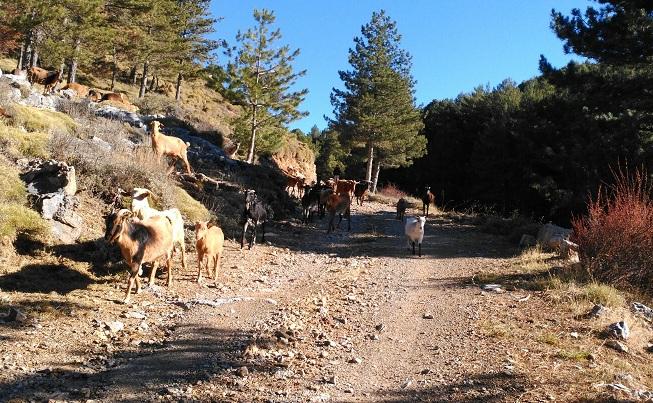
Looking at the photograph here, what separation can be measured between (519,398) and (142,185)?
821cm

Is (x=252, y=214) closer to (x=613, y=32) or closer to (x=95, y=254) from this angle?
(x=95, y=254)

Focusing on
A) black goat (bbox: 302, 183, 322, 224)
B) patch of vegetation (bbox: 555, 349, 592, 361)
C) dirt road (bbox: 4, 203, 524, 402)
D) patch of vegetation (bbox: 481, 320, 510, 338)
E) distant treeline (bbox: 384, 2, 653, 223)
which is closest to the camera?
dirt road (bbox: 4, 203, 524, 402)

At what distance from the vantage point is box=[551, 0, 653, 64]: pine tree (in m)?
11.8

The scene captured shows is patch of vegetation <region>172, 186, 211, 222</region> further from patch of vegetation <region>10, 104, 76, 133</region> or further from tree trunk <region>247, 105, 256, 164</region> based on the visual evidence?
tree trunk <region>247, 105, 256, 164</region>

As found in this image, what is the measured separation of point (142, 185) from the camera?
10422 mm

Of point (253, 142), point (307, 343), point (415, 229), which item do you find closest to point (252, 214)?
point (415, 229)

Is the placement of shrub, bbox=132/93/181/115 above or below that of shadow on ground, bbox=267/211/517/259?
above

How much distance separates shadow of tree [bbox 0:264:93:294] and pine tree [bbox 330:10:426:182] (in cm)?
2669

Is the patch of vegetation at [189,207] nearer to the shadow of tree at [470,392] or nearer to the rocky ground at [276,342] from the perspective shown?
the rocky ground at [276,342]

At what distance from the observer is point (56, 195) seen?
8.25 m

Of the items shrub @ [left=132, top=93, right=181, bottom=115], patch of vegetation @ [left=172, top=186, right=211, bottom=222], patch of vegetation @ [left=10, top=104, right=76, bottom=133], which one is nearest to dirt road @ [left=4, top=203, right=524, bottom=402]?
patch of vegetation @ [left=172, top=186, right=211, bottom=222]

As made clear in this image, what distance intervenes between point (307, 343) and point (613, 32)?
36.4 ft

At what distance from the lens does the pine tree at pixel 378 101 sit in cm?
3353

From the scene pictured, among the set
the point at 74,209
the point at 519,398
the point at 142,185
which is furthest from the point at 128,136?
the point at 519,398
